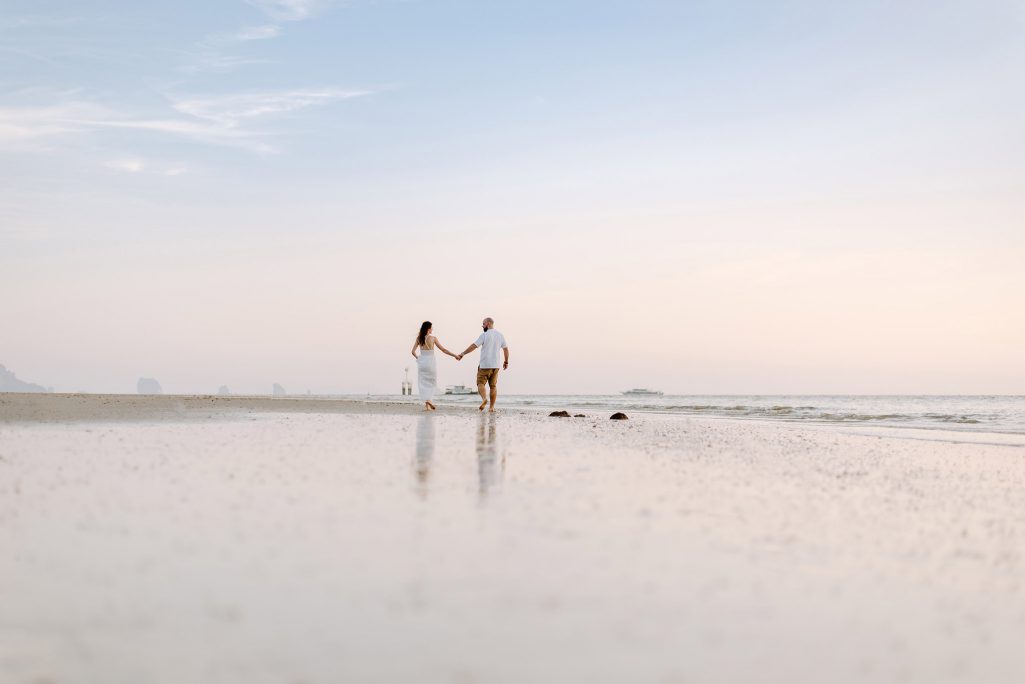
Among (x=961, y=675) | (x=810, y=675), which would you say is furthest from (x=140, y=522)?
(x=961, y=675)

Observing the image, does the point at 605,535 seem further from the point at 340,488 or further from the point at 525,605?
the point at 340,488

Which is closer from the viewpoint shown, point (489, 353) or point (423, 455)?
point (423, 455)

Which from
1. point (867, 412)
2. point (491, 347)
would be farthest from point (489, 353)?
point (867, 412)

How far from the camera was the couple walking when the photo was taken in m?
21.7

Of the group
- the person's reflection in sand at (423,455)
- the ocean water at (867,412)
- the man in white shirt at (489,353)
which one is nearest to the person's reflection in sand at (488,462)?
the person's reflection in sand at (423,455)

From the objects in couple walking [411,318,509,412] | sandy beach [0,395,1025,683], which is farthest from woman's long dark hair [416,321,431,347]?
sandy beach [0,395,1025,683]

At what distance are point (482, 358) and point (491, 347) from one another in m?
0.42

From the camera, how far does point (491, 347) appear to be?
71.5 feet

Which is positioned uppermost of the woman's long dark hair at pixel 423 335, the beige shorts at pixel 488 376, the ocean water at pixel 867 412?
the woman's long dark hair at pixel 423 335

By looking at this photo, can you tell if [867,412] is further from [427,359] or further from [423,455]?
[423,455]

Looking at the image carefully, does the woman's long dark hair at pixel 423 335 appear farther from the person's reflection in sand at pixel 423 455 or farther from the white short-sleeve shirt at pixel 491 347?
the person's reflection in sand at pixel 423 455

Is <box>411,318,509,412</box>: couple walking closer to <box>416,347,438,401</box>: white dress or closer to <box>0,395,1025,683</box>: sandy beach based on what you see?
<box>416,347,438,401</box>: white dress

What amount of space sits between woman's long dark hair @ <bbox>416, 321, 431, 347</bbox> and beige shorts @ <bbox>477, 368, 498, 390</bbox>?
2026mm

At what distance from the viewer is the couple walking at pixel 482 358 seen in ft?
71.1
